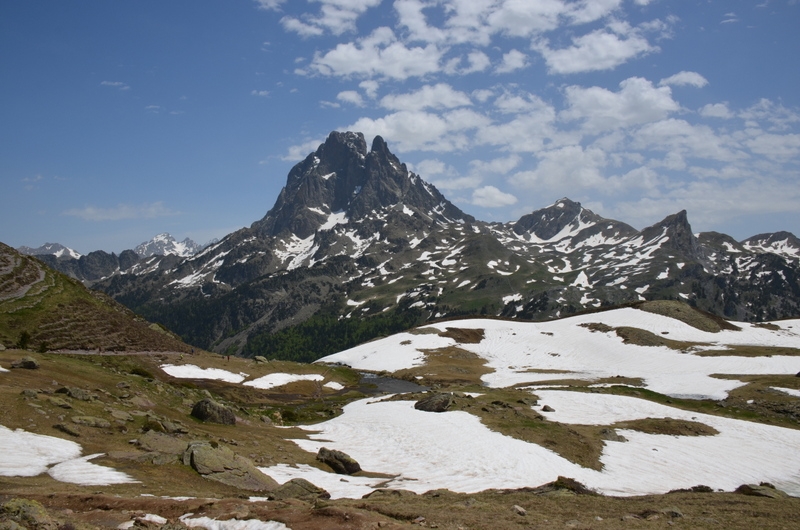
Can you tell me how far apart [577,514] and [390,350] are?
3917 inches

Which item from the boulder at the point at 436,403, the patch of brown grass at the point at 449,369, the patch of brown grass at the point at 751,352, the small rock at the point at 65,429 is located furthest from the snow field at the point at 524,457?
the patch of brown grass at the point at 751,352

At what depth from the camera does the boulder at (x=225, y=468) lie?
22.9 m

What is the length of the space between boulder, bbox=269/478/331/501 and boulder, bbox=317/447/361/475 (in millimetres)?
6876

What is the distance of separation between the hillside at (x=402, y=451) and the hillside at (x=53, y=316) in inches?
180

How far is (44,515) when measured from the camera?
1284 centimetres

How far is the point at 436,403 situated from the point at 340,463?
19.6 metres

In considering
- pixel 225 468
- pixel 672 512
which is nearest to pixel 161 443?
pixel 225 468

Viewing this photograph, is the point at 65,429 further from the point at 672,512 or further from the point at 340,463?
the point at 672,512

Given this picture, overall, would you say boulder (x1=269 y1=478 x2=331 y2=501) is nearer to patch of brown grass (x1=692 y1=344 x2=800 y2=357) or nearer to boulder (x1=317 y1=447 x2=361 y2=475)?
boulder (x1=317 y1=447 x2=361 y2=475)

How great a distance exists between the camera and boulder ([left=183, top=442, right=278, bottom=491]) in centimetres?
2288

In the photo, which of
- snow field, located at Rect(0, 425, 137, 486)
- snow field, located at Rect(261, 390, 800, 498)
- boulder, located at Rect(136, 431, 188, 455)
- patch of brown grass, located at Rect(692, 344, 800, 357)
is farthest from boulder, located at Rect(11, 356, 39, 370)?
patch of brown grass, located at Rect(692, 344, 800, 357)

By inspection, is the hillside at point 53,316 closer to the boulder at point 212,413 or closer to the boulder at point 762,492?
the boulder at point 212,413

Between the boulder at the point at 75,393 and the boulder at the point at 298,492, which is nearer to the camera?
the boulder at the point at 298,492

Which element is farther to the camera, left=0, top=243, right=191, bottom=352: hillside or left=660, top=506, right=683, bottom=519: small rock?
left=0, top=243, right=191, bottom=352: hillside
